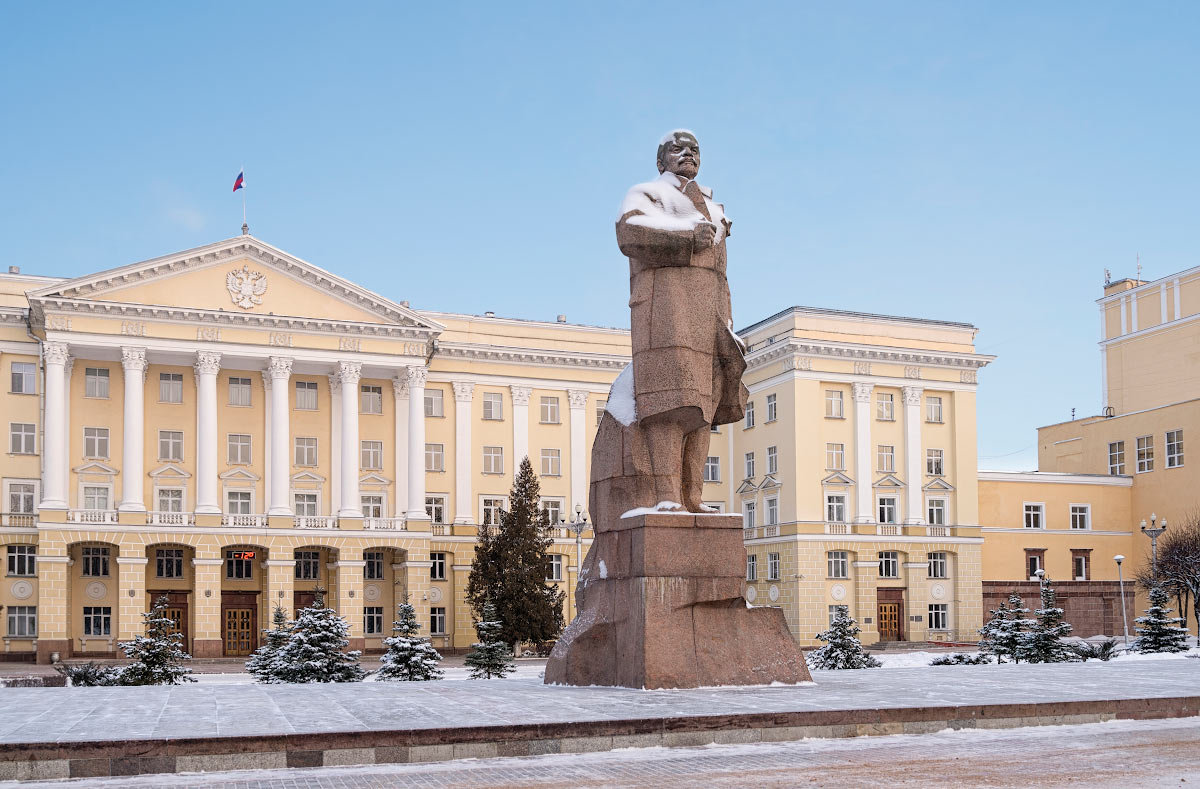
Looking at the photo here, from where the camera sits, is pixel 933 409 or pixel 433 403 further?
pixel 933 409

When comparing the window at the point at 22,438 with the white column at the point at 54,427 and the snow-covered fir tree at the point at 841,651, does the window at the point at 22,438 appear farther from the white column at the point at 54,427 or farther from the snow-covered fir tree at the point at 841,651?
the snow-covered fir tree at the point at 841,651

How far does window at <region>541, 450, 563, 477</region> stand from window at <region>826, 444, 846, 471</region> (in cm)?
1292

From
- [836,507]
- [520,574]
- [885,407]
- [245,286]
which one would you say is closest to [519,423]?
[520,574]

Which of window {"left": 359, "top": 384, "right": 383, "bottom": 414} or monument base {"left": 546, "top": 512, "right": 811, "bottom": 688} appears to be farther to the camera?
window {"left": 359, "top": 384, "right": 383, "bottom": 414}

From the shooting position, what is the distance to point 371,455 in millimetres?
56938

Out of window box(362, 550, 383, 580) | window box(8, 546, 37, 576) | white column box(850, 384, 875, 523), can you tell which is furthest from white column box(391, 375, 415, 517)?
white column box(850, 384, 875, 523)

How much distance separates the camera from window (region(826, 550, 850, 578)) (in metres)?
59.6

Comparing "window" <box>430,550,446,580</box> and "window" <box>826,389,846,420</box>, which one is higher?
"window" <box>826,389,846,420</box>

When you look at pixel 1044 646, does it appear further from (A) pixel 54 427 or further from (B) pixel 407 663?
(A) pixel 54 427

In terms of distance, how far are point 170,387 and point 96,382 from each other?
2971 millimetres

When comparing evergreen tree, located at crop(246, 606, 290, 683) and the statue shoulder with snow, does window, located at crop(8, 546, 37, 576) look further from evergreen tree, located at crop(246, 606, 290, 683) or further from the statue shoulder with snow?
the statue shoulder with snow

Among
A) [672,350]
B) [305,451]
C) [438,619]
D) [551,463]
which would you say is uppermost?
[305,451]

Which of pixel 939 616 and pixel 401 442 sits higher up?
pixel 401 442

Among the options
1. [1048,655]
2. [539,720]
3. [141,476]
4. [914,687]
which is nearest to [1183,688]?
[914,687]
